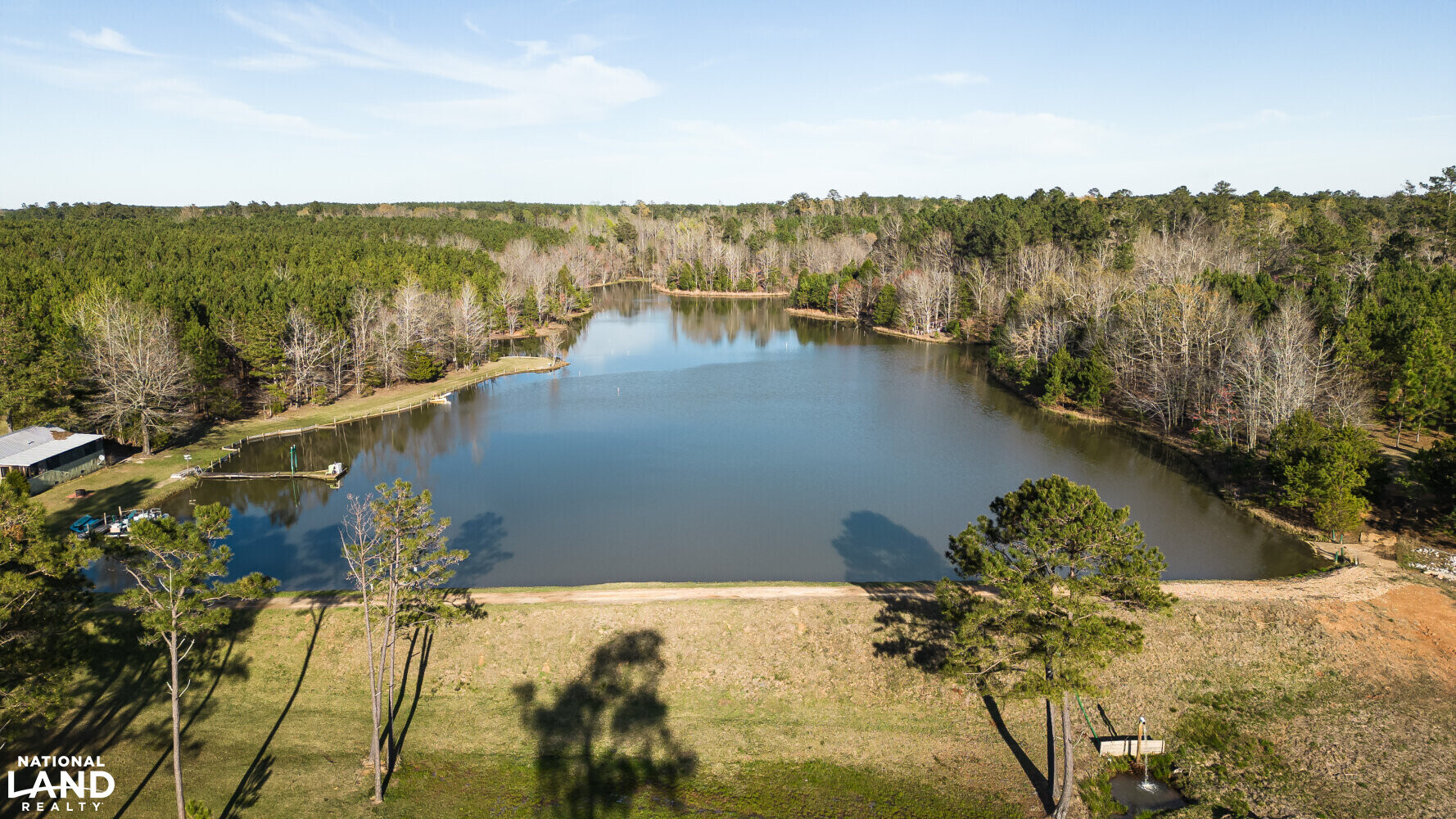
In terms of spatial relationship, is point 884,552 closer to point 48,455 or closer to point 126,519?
point 126,519

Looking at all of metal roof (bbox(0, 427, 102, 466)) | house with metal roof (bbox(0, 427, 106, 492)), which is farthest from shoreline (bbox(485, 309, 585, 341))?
metal roof (bbox(0, 427, 102, 466))

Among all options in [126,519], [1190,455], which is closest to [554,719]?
[126,519]

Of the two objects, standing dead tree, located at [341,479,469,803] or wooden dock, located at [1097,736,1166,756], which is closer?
standing dead tree, located at [341,479,469,803]

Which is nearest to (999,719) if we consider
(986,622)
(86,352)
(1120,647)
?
(986,622)

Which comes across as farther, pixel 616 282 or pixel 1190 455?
pixel 616 282

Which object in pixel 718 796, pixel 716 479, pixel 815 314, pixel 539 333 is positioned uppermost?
pixel 815 314

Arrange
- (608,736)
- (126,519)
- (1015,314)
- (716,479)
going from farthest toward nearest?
(1015,314) < (716,479) < (126,519) < (608,736)

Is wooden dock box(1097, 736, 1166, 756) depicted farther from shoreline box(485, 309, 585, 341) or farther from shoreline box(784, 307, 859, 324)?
shoreline box(784, 307, 859, 324)

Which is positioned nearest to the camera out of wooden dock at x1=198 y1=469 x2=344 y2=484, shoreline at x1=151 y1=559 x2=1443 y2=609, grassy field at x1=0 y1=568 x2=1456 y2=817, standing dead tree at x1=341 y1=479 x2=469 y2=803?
standing dead tree at x1=341 y1=479 x2=469 y2=803
